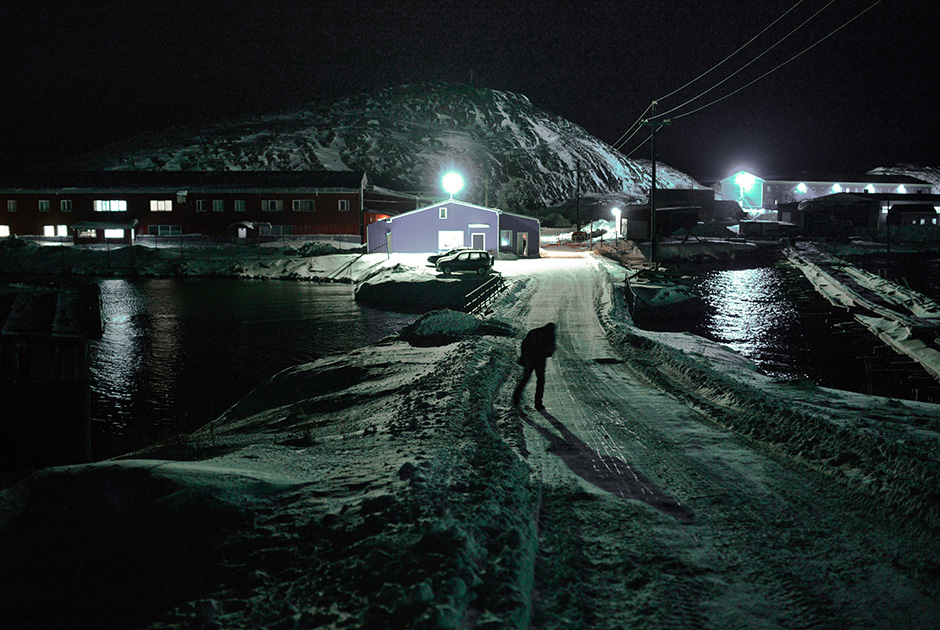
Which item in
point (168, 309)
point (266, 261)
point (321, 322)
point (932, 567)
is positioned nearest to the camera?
point (932, 567)

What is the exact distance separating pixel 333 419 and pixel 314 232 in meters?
59.7

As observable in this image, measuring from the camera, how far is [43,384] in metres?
9.30

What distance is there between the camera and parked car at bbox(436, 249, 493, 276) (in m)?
41.2

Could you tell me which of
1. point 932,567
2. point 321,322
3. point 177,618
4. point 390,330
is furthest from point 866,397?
point 321,322

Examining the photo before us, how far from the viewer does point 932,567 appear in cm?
585

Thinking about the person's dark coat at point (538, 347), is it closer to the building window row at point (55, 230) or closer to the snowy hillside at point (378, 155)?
the building window row at point (55, 230)

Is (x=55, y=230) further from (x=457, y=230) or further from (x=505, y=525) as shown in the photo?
(x=505, y=525)

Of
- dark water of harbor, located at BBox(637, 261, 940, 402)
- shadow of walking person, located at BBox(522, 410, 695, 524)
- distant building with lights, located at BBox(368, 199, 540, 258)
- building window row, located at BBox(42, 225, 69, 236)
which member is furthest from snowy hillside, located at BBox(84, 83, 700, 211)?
shadow of walking person, located at BBox(522, 410, 695, 524)

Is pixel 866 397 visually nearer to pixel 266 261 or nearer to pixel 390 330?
pixel 390 330

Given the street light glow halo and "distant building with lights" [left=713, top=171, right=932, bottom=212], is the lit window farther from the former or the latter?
"distant building with lights" [left=713, top=171, right=932, bottom=212]

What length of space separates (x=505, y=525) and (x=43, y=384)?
7.32m

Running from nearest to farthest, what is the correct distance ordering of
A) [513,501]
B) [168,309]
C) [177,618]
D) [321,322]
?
[177,618] < [513,501] < [321,322] < [168,309]

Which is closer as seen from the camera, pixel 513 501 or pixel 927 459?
pixel 513 501

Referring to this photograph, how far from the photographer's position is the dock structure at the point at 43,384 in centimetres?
904
